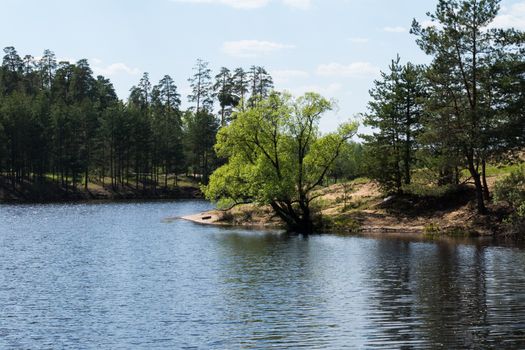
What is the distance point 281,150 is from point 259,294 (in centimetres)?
3675

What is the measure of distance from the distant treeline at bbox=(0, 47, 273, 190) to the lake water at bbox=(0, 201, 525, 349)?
7458cm

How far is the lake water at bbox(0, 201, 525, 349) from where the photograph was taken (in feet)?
80.4

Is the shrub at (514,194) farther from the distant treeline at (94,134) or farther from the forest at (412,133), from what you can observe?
the distant treeline at (94,134)

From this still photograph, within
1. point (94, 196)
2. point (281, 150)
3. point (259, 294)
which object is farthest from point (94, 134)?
point (259, 294)

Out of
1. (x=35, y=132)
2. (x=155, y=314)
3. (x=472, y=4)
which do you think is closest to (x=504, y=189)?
(x=472, y=4)

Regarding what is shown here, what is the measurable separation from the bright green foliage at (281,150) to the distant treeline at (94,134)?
69.9m

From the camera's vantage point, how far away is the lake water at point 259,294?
80.4ft

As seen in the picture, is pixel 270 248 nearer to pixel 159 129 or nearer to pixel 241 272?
pixel 241 272

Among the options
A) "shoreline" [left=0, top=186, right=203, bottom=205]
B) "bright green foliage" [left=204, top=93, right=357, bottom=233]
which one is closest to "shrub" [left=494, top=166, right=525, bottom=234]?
"bright green foliage" [left=204, top=93, right=357, bottom=233]

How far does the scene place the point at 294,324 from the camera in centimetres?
2642

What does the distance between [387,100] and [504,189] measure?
20.1 m

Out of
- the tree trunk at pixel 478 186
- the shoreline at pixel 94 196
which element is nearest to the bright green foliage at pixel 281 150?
the tree trunk at pixel 478 186

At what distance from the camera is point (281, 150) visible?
225ft

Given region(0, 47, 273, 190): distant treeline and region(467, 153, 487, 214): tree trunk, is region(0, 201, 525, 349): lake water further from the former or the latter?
region(0, 47, 273, 190): distant treeline
